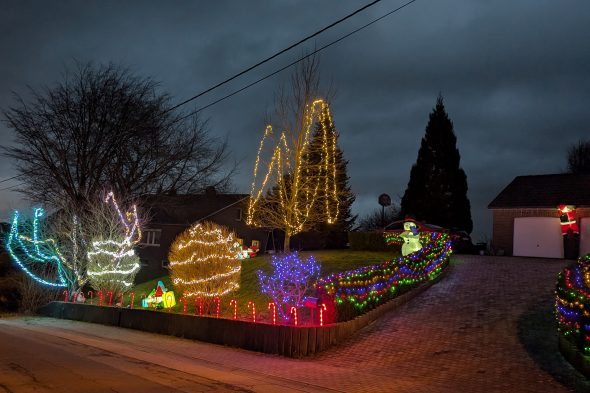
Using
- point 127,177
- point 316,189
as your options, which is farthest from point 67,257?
point 316,189

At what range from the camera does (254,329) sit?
13.1 m

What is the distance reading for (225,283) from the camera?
20328mm

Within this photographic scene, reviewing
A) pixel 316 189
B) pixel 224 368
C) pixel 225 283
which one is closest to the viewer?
pixel 224 368

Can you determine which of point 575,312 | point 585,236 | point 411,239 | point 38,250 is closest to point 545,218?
point 585,236

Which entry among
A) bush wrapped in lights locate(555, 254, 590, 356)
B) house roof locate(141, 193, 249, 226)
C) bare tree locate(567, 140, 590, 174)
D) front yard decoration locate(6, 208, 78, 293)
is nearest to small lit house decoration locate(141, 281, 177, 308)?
front yard decoration locate(6, 208, 78, 293)

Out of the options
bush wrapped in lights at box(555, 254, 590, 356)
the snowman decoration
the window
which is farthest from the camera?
the window

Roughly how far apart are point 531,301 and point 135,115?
21.4 metres

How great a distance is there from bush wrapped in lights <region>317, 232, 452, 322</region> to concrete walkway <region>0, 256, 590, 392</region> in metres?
0.61

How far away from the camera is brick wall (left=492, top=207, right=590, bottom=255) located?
88.6 ft

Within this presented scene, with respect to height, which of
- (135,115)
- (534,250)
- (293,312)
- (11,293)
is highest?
(135,115)

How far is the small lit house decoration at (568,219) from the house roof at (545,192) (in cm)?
65

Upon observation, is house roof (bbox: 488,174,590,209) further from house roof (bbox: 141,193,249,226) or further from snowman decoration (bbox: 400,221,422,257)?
house roof (bbox: 141,193,249,226)

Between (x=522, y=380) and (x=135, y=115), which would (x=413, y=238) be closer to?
(x=522, y=380)

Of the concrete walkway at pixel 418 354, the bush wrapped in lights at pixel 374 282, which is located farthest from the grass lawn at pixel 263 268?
the concrete walkway at pixel 418 354
